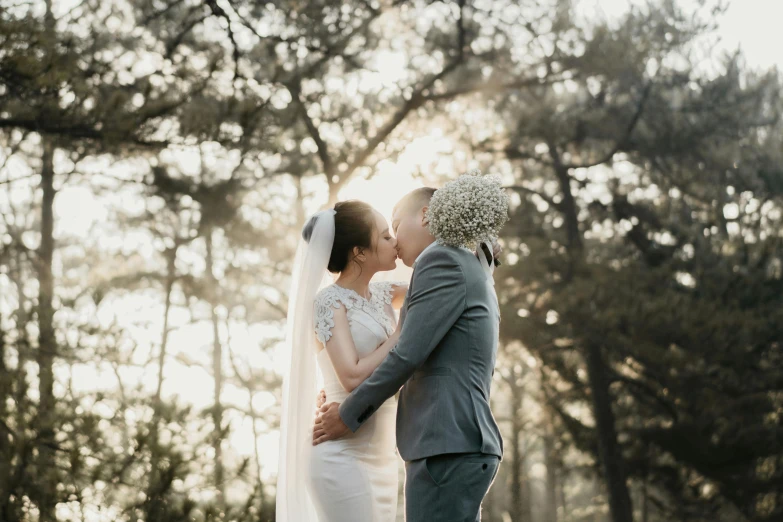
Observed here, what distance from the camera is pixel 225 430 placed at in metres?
4.70

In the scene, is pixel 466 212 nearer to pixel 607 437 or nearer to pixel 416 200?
pixel 416 200

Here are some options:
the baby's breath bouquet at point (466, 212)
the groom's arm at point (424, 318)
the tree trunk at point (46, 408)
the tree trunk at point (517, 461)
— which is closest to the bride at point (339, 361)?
the groom's arm at point (424, 318)

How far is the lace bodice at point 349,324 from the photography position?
3234 mm

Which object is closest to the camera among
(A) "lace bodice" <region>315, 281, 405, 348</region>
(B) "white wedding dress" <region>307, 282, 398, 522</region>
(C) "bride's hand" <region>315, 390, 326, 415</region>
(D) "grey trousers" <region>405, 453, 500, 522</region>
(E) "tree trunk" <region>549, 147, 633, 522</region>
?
(D) "grey trousers" <region>405, 453, 500, 522</region>

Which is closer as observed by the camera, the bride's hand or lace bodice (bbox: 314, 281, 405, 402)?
lace bodice (bbox: 314, 281, 405, 402)

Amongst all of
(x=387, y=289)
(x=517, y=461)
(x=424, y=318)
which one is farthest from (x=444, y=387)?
(x=517, y=461)

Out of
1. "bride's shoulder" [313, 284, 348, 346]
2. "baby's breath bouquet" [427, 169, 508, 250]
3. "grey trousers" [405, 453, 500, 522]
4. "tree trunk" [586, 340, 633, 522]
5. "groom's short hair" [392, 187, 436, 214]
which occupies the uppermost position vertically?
"tree trunk" [586, 340, 633, 522]

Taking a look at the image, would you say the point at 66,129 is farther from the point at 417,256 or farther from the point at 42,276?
the point at 42,276

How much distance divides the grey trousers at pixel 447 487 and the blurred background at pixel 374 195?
6.36ft

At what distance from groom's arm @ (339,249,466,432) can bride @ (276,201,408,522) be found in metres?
0.21

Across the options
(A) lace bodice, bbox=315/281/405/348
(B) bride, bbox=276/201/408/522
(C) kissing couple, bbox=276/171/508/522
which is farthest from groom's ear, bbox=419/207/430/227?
(A) lace bodice, bbox=315/281/405/348

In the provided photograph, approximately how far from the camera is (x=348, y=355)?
3121mm

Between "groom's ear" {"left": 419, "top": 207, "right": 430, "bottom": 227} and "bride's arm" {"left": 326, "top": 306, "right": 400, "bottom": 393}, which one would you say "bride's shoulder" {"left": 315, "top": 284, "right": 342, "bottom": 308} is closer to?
"bride's arm" {"left": 326, "top": 306, "right": 400, "bottom": 393}

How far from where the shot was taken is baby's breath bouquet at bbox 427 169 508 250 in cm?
281
